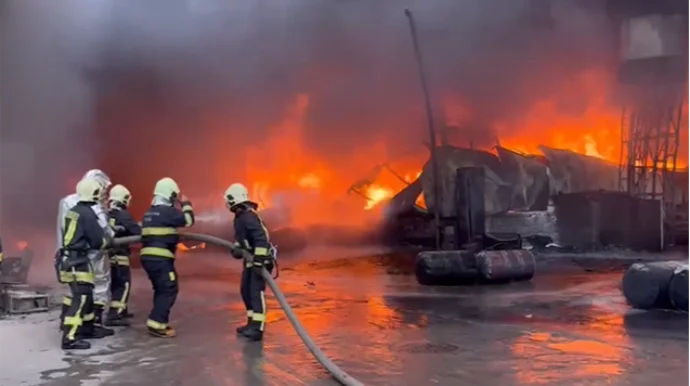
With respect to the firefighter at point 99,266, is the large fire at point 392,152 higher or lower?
higher

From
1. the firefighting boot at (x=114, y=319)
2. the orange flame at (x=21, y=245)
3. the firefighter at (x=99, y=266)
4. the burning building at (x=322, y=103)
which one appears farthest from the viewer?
the burning building at (x=322, y=103)

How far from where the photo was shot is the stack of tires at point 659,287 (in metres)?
8.23

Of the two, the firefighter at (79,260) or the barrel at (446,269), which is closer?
the firefighter at (79,260)

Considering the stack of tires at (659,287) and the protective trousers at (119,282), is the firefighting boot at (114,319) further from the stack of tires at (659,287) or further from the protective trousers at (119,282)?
the stack of tires at (659,287)

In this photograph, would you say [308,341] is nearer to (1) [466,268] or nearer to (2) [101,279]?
(2) [101,279]

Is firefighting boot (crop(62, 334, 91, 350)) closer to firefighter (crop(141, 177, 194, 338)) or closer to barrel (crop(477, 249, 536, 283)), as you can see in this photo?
firefighter (crop(141, 177, 194, 338))

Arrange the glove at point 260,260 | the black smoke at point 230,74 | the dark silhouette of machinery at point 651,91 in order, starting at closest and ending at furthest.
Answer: the glove at point 260,260, the black smoke at point 230,74, the dark silhouette of machinery at point 651,91

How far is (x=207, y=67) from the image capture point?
1573 cm

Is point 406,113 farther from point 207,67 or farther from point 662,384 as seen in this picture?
point 662,384

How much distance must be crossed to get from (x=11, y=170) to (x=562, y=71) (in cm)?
1288

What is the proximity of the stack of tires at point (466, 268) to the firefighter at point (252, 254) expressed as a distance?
468 centimetres

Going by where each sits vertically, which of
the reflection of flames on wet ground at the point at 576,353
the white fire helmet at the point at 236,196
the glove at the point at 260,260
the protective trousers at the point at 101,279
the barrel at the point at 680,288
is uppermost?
the white fire helmet at the point at 236,196

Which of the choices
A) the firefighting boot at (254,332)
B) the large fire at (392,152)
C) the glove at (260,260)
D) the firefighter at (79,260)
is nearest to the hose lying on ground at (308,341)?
the glove at (260,260)

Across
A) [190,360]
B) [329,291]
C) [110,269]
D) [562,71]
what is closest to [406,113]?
[562,71]
